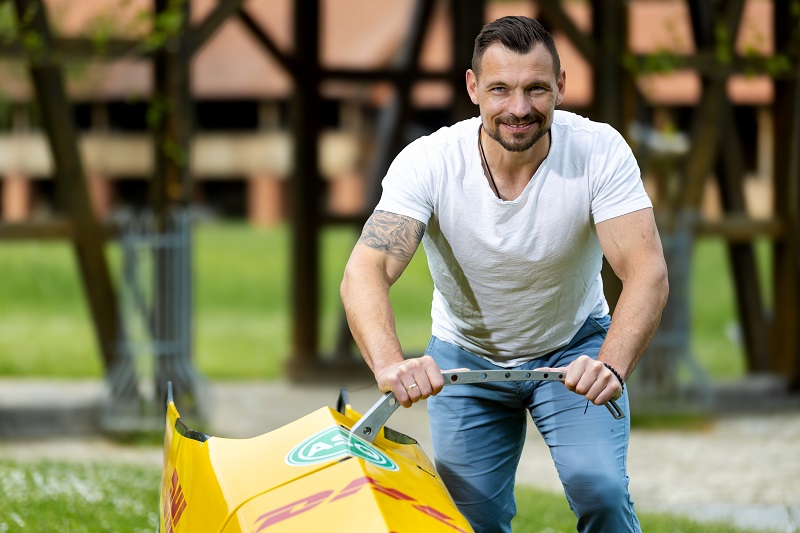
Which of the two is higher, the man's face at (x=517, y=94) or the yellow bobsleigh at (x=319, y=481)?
the man's face at (x=517, y=94)

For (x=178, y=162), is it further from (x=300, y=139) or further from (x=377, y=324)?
(x=377, y=324)

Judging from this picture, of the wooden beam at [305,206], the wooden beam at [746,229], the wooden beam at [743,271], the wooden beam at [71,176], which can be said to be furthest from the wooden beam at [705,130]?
the wooden beam at [71,176]

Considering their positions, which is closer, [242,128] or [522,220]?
[522,220]

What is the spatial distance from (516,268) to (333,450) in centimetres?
86

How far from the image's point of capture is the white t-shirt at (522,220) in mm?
3793

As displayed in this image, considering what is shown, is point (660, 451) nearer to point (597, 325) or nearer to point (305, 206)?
point (305, 206)

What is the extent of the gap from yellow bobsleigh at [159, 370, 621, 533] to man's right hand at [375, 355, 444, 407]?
3.0 inches

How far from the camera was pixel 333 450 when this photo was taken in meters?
3.30

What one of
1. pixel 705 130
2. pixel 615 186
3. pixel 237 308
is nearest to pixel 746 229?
pixel 705 130

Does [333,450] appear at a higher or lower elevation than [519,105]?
lower

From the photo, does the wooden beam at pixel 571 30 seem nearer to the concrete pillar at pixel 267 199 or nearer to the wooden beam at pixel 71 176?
the wooden beam at pixel 71 176

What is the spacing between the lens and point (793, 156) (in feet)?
37.4

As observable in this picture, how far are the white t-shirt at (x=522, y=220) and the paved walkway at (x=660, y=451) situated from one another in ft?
7.96

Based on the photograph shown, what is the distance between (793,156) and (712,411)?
2234 mm
